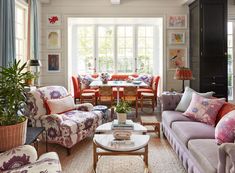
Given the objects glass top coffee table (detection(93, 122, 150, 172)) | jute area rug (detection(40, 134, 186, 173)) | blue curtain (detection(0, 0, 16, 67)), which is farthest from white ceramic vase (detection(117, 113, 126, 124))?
blue curtain (detection(0, 0, 16, 67))

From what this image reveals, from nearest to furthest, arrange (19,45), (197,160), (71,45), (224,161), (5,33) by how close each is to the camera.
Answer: (224,161) → (197,160) → (5,33) → (19,45) → (71,45)

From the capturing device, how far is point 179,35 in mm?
6930

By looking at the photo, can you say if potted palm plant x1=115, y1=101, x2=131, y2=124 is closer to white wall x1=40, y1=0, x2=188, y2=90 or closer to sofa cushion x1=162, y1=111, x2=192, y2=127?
sofa cushion x1=162, y1=111, x2=192, y2=127

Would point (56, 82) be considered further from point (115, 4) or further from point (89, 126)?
point (89, 126)

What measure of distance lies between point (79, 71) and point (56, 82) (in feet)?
3.81

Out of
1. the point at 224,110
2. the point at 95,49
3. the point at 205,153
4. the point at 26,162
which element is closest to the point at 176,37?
the point at 95,49

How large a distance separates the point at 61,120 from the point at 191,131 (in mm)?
1898

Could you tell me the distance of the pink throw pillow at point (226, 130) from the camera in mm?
2355

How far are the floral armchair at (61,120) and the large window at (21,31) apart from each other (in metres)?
1.78

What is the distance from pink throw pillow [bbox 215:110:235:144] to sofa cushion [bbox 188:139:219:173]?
0.11 meters

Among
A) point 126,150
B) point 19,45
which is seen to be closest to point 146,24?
point 19,45

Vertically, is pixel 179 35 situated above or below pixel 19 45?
above

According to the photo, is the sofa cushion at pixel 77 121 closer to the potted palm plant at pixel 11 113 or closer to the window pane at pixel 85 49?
the potted palm plant at pixel 11 113

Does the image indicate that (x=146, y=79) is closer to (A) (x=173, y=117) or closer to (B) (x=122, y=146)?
(A) (x=173, y=117)
